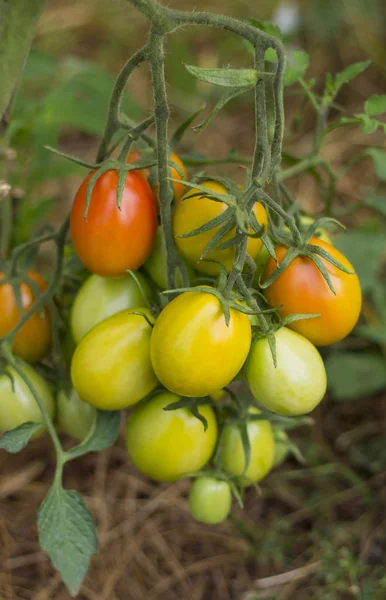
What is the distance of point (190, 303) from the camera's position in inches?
24.3

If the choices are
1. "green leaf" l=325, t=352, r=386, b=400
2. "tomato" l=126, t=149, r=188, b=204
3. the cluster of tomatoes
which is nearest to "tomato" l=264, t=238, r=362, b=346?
the cluster of tomatoes

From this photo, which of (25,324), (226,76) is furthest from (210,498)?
(226,76)

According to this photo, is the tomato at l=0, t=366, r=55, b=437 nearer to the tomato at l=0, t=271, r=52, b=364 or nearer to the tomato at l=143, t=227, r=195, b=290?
the tomato at l=0, t=271, r=52, b=364

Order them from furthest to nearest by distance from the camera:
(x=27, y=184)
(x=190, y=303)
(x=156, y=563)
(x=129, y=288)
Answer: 1. (x=27, y=184)
2. (x=156, y=563)
3. (x=129, y=288)
4. (x=190, y=303)

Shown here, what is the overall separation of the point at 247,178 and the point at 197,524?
30.0 inches

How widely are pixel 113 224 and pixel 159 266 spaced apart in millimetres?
92

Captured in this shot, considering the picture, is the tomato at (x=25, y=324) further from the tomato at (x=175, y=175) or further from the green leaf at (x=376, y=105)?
the green leaf at (x=376, y=105)

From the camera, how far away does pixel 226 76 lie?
552mm

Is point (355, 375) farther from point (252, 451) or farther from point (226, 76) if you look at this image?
point (226, 76)

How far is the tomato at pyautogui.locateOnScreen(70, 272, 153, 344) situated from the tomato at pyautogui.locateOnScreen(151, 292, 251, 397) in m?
0.13

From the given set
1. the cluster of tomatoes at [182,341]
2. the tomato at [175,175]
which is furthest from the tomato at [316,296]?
the tomato at [175,175]

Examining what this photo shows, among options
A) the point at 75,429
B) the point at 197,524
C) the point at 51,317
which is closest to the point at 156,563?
the point at 197,524

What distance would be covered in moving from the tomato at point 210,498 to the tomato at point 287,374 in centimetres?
17

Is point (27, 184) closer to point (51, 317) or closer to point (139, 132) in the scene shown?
point (51, 317)
